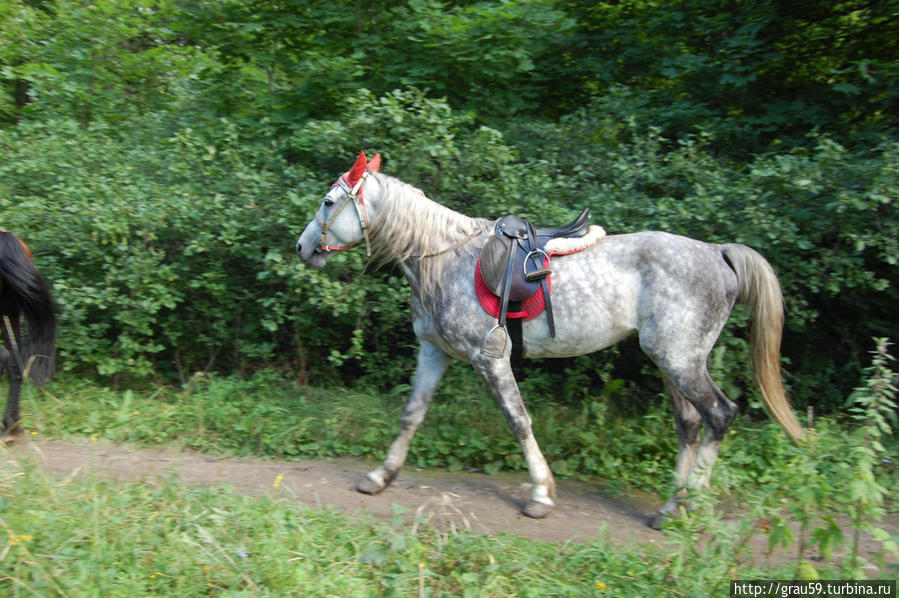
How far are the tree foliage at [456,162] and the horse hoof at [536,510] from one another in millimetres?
1680

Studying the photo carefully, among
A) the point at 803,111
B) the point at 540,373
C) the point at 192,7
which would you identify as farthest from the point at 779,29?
the point at 192,7

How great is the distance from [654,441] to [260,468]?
10.1 feet

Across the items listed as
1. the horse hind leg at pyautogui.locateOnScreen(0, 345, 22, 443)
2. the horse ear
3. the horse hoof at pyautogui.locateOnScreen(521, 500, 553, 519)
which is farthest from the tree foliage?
the horse hoof at pyautogui.locateOnScreen(521, 500, 553, 519)

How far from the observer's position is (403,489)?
4652 millimetres

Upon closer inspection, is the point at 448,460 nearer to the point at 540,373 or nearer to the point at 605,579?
the point at 540,373

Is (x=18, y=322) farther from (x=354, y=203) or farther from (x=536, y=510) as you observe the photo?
(x=536, y=510)

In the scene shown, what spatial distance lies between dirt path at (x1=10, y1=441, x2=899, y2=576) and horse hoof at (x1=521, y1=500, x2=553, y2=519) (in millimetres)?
43

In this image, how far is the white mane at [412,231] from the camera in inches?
167

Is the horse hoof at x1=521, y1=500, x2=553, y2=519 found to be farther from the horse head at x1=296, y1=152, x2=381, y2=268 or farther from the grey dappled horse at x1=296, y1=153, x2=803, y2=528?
the horse head at x1=296, y1=152, x2=381, y2=268

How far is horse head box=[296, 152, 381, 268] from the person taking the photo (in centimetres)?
421

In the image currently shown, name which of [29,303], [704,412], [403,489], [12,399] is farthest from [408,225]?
[12,399]

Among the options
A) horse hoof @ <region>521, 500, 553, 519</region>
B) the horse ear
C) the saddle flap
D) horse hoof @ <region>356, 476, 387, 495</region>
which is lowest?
horse hoof @ <region>356, 476, 387, 495</region>

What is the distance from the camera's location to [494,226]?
4.45 meters

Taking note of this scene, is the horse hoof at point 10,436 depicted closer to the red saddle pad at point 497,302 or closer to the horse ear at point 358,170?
the horse ear at point 358,170
